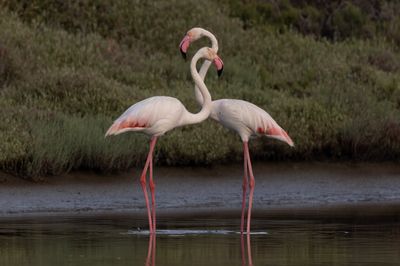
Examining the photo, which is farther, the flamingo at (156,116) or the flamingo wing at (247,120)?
the flamingo wing at (247,120)

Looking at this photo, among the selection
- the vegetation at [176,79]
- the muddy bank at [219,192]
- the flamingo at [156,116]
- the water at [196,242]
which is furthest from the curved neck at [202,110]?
the vegetation at [176,79]

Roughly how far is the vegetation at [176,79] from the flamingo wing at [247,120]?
1949 mm

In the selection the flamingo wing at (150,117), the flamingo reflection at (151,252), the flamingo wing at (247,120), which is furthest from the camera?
the flamingo wing at (247,120)

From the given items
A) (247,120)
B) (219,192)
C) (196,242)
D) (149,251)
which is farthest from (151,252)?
(219,192)

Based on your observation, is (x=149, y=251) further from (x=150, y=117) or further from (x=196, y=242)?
(x=150, y=117)

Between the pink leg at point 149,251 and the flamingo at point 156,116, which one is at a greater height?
the flamingo at point 156,116

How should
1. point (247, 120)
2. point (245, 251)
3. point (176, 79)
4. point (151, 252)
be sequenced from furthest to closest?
point (176, 79) < point (247, 120) < point (245, 251) < point (151, 252)

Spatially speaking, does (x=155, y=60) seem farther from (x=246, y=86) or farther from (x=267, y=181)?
(x=267, y=181)

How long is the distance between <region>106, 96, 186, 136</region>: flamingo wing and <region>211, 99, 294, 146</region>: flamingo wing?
454 millimetres

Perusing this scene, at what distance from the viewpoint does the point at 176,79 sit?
1590cm

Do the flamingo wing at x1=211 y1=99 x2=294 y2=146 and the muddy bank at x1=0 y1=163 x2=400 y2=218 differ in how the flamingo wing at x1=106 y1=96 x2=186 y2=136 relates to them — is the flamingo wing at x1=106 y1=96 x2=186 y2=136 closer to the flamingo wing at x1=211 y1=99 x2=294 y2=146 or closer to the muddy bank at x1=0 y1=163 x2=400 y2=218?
the flamingo wing at x1=211 y1=99 x2=294 y2=146

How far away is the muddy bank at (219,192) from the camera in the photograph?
40.0 feet

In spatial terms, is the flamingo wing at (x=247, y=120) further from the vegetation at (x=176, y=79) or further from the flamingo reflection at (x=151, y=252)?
the vegetation at (x=176, y=79)

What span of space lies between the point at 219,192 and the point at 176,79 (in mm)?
3002
